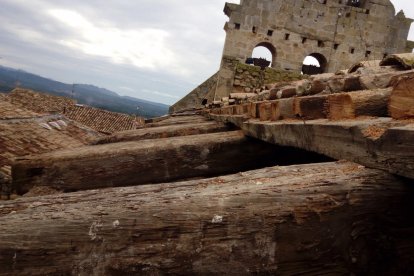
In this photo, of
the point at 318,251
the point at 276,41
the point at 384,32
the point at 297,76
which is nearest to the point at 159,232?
the point at 318,251

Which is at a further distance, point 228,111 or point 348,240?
point 228,111

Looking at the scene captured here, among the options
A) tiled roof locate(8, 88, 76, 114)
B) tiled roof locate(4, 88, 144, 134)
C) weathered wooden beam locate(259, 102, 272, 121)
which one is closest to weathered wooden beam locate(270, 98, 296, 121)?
weathered wooden beam locate(259, 102, 272, 121)

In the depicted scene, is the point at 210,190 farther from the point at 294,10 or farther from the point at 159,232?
the point at 294,10

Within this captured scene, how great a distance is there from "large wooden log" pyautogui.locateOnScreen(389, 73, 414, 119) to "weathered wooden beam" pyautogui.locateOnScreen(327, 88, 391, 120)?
0.18 m

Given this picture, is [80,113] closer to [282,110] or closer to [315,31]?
[315,31]

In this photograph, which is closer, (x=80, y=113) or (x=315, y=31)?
(x=315, y=31)

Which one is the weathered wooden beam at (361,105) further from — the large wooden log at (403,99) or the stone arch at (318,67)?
the stone arch at (318,67)

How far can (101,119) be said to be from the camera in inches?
1027

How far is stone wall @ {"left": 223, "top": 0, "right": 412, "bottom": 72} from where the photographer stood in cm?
1298

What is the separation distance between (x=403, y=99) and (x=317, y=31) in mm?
13310

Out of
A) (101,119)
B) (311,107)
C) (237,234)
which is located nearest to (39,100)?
(101,119)

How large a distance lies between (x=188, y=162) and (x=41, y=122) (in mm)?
8355

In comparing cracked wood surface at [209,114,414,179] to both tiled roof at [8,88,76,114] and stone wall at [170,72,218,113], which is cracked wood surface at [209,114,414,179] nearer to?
stone wall at [170,72,218,113]

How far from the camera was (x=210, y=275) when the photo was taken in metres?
1.04
